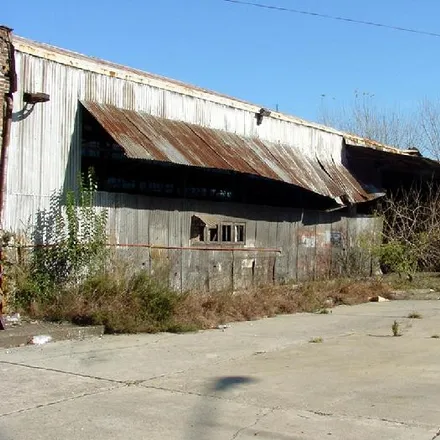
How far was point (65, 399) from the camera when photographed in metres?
6.82

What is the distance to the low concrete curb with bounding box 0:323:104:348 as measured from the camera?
9.98 meters

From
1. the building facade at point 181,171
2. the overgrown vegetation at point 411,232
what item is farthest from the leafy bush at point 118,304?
the overgrown vegetation at point 411,232

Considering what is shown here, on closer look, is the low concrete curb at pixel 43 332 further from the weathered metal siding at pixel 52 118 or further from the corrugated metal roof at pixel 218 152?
the corrugated metal roof at pixel 218 152

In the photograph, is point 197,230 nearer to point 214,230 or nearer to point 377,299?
point 214,230

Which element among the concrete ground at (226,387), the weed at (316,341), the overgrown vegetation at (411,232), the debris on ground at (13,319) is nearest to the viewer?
the concrete ground at (226,387)

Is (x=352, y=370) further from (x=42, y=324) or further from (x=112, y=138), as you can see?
(x=112, y=138)

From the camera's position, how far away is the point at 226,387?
24.2 ft

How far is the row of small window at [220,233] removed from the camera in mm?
16062

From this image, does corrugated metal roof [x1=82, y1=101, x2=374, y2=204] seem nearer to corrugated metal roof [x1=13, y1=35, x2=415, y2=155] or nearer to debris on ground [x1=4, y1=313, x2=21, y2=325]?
corrugated metal roof [x1=13, y1=35, x2=415, y2=155]

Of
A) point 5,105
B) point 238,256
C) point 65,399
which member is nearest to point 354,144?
point 238,256

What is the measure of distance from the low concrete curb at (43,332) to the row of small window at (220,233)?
5394 millimetres

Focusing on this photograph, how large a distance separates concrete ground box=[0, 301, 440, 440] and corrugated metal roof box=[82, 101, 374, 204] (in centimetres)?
453

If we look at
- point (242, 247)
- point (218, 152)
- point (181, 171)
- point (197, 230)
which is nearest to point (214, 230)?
point (197, 230)

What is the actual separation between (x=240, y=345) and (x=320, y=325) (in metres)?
2.98
